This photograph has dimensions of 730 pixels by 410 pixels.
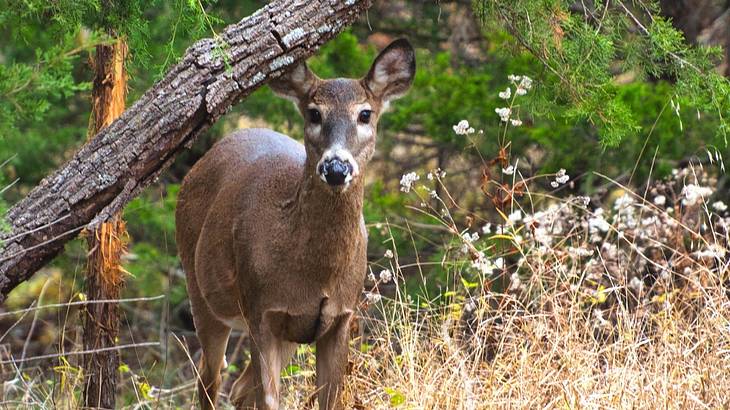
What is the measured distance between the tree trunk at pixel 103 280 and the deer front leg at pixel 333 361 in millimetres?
1252

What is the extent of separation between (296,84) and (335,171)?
2.09 feet

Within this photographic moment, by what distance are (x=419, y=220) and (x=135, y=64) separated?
393 cm

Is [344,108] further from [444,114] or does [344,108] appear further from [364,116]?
[444,114]

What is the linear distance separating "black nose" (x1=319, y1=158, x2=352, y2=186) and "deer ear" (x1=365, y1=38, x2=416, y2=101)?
2.21 feet

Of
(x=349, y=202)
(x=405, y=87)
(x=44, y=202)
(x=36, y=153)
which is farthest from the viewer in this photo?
(x=36, y=153)

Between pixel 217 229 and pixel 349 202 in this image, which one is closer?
pixel 349 202

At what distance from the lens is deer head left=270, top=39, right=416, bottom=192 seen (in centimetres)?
539

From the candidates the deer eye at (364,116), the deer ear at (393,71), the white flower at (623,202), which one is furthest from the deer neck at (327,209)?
the white flower at (623,202)

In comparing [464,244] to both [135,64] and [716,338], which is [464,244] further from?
[135,64]

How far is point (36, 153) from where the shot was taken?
10750 millimetres

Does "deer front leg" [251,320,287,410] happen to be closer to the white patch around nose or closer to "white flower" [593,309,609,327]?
the white patch around nose

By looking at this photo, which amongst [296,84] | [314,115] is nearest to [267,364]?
[314,115]

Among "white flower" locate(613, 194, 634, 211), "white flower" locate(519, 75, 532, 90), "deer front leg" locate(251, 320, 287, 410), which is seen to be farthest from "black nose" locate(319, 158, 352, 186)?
"white flower" locate(613, 194, 634, 211)

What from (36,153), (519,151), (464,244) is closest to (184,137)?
(464,244)
